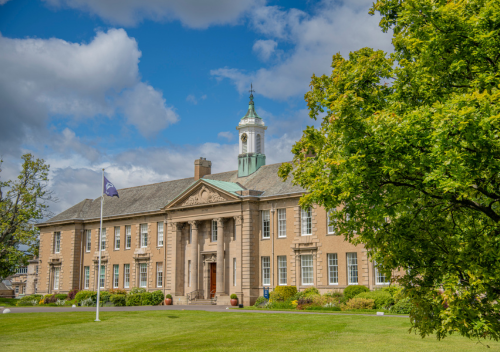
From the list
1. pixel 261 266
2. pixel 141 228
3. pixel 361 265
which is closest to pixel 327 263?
pixel 361 265

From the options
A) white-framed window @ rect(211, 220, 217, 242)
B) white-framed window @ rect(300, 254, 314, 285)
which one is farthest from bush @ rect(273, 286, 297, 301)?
white-framed window @ rect(211, 220, 217, 242)

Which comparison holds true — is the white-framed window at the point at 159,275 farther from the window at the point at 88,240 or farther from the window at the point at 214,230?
the window at the point at 88,240

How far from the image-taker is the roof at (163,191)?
1743 inches

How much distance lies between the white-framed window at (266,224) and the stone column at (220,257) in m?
3.48

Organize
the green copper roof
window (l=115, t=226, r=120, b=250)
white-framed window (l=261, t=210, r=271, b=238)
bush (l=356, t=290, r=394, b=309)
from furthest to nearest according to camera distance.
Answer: window (l=115, t=226, r=120, b=250) → the green copper roof → white-framed window (l=261, t=210, r=271, b=238) → bush (l=356, t=290, r=394, b=309)

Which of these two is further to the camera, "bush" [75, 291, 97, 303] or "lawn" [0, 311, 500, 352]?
"bush" [75, 291, 97, 303]

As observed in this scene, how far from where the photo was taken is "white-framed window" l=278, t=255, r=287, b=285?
136 feet

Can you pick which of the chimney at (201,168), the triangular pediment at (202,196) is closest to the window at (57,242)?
the chimney at (201,168)

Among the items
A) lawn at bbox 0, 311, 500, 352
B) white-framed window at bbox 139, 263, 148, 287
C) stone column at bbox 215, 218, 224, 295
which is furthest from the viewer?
white-framed window at bbox 139, 263, 148, 287

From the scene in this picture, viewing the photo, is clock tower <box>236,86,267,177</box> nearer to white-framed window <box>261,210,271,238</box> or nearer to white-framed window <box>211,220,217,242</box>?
white-framed window <box>211,220,217,242</box>

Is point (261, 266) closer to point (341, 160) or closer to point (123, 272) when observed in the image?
point (123, 272)

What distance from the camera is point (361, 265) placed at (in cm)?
3722

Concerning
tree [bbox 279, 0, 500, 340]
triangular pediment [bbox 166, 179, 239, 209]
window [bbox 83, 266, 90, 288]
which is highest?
triangular pediment [bbox 166, 179, 239, 209]

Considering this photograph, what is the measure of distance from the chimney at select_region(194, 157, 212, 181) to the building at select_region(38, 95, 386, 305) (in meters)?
0.11
